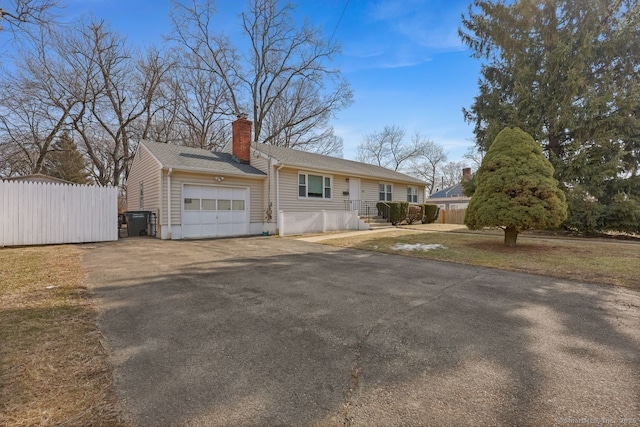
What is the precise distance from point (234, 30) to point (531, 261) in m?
26.9

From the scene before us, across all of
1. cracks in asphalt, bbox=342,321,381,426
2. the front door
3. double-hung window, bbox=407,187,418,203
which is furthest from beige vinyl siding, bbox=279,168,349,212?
cracks in asphalt, bbox=342,321,381,426

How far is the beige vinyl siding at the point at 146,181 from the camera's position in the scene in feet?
41.5

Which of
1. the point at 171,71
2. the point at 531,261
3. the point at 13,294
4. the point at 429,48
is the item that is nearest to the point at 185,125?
the point at 171,71

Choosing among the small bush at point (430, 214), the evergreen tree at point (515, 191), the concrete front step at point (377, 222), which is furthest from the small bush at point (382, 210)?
the evergreen tree at point (515, 191)

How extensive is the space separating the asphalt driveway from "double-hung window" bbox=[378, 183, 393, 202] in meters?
15.0

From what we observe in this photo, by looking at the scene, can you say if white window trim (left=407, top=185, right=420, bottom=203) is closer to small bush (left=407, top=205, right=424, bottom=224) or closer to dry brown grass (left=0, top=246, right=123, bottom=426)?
small bush (left=407, top=205, right=424, bottom=224)

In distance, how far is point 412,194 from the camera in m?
23.0

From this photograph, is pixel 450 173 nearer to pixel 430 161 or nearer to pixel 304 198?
pixel 430 161

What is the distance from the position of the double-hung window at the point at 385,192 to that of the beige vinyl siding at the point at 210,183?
855cm

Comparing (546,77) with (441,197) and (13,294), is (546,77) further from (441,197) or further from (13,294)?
(441,197)

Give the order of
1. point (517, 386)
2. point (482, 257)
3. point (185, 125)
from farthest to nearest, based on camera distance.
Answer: point (185, 125) → point (482, 257) → point (517, 386)

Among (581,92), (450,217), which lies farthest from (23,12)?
(450,217)

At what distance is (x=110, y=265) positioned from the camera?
6469 millimetres

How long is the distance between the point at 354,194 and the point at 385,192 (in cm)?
319
